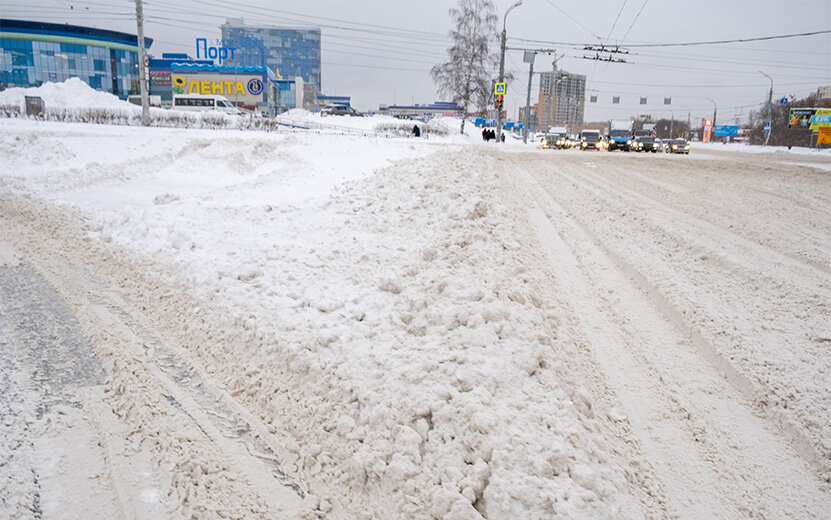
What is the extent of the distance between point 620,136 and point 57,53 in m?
71.7

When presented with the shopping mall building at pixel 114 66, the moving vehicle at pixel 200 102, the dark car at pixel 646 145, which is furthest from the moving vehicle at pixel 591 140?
the shopping mall building at pixel 114 66

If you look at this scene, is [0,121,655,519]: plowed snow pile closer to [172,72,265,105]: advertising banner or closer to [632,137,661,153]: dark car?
[632,137,661,153]: dark car

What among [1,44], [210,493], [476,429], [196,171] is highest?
[1,44]

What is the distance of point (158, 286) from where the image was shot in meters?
5.21

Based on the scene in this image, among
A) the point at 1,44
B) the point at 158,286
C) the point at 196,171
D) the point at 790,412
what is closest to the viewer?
the point at 790,412

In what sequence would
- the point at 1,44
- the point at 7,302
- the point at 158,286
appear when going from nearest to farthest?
1. the point at 7,302
2. the point at 158,286
3. the point at 1,44

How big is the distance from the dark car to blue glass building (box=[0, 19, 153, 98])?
6123 centimetres

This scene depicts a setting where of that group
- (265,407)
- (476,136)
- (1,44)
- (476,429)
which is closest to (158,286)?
(265,407)

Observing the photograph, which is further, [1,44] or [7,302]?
[1,44]

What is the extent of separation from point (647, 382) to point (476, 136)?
153ft

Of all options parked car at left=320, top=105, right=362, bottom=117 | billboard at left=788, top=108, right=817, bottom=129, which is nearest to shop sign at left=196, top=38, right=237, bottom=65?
parked car at left=320, top=105, right=362, bottom=117

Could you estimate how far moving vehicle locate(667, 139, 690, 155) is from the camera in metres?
36.2

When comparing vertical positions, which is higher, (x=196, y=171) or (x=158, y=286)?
(x=196, y=171)

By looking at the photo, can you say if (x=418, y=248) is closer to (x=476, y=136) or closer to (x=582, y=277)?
(x=582, y=277)
